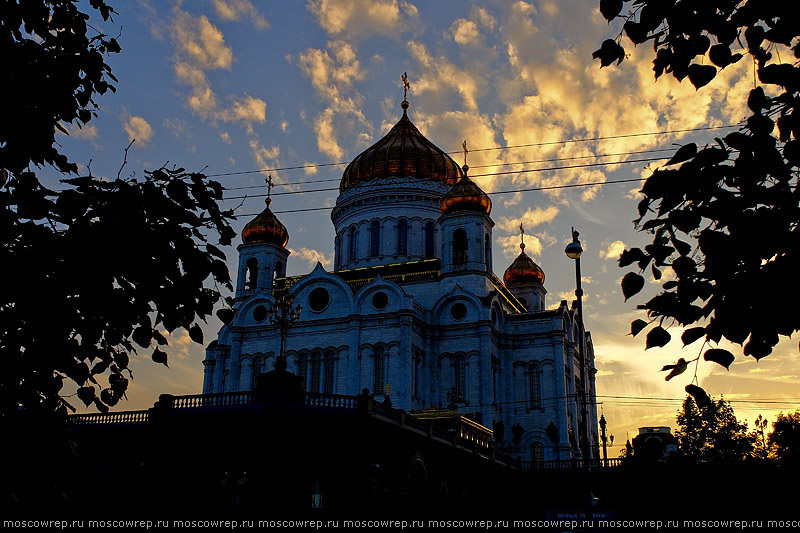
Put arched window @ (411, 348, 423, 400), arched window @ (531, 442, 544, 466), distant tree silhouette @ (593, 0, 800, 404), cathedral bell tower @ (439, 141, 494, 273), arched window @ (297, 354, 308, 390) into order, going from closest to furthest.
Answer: distant tree silhouette @ (593, 0, 800, 404)
arched window @ (411, 348, 423, 400)
arched window @ (531, 442, 544, 466)
arched window @ (297, 354, 308, 390)
cathedral bell tower @ (439, 141, 494, 273)

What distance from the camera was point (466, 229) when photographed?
158 feet

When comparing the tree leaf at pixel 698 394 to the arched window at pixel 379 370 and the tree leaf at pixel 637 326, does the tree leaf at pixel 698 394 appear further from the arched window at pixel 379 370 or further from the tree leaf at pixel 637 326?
the arched window at pixel 379 370

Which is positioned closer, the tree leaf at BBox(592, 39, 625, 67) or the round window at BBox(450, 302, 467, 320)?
the tree leaf at BBox(592, 39, 625, 67)

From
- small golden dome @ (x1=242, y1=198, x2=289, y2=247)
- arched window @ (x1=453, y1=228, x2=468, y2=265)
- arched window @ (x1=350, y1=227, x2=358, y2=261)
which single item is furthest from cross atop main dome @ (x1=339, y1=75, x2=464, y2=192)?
arched window @ (x1=453, y1=228, x2=468, y2=265)

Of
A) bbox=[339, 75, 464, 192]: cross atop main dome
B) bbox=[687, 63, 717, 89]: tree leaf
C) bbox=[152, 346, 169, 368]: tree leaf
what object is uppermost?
bbox=[339, 75, 464, 192]: cross atop main dome

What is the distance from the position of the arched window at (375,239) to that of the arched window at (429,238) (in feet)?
10.8

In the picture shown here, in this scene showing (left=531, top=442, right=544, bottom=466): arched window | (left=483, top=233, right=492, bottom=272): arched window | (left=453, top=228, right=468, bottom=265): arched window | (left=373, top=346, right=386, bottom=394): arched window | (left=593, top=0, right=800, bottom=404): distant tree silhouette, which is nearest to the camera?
(left=593, top=0, right=800, bottom=404): distant tree silhouette

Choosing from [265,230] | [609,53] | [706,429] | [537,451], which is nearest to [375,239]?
[265,230]

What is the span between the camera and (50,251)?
752cm

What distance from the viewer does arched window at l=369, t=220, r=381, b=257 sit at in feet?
178

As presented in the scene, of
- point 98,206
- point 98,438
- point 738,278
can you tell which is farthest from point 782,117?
point 98,438

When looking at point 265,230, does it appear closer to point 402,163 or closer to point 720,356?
point 402,163

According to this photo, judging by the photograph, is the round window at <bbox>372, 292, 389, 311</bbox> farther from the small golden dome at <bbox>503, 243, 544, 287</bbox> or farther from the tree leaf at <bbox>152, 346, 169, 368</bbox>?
the tree leaf at <bbox>152, 346, 169, 368</bbox>

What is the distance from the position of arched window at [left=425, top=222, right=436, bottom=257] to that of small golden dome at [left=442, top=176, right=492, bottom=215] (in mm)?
5236
